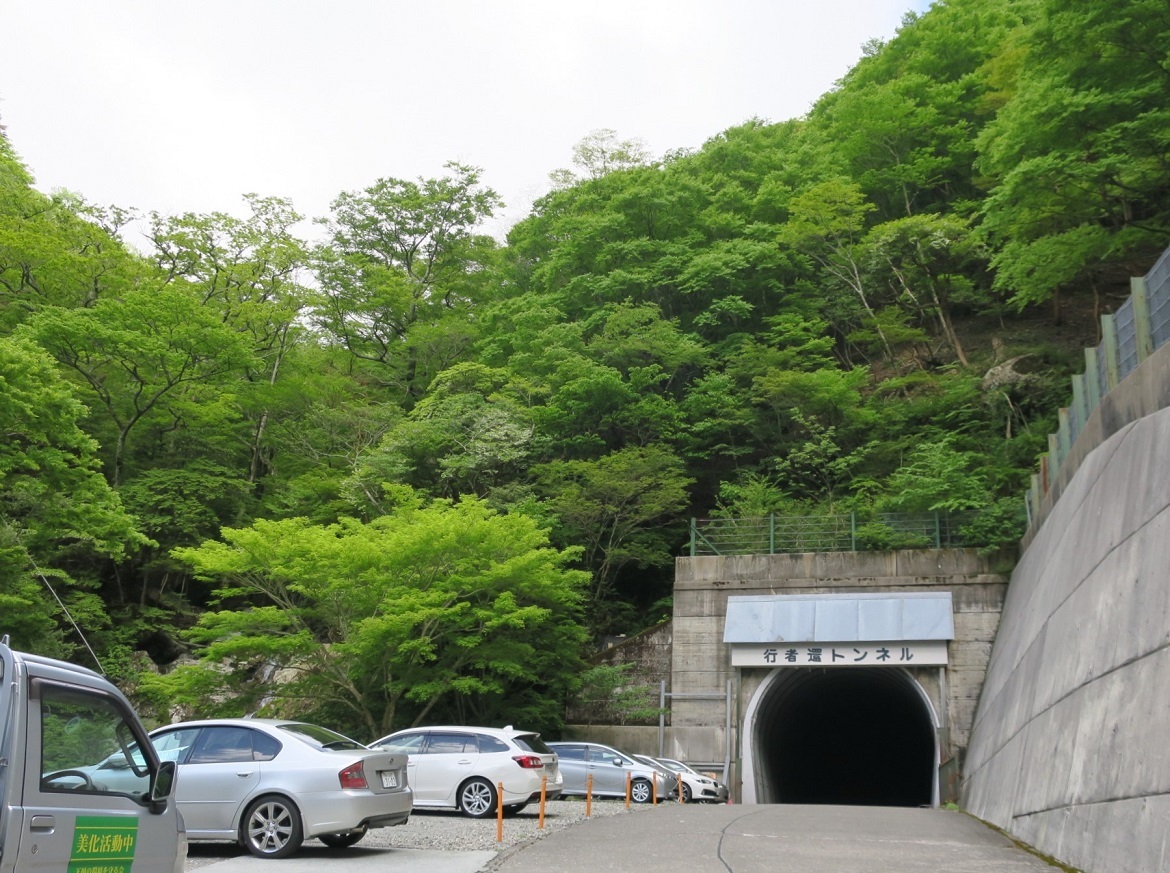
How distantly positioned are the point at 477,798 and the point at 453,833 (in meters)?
2.40

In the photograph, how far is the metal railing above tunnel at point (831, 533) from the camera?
87.4 feet

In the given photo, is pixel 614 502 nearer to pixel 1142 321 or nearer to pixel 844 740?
pixel 844 740

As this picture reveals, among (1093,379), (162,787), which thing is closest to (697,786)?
(1093,379)

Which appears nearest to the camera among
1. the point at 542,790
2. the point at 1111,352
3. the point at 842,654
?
the point at 1111,352

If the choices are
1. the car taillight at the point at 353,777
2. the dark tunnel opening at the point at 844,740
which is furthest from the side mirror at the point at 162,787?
the dark tunnel opening at the point at 844,740

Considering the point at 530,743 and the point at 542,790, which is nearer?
the point at 542,790

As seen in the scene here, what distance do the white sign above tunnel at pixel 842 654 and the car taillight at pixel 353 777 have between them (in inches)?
670

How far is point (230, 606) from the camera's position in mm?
36906

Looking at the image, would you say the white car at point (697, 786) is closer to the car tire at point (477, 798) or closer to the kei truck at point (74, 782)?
the car tire at point (477, 798)

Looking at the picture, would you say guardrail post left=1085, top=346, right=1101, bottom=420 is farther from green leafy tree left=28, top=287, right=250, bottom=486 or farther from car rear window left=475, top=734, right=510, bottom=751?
green leafy tree left=28, top=287, right=250, bottom=486

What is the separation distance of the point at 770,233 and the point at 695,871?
3460cm

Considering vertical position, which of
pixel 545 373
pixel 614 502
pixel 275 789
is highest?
pixel 545 373

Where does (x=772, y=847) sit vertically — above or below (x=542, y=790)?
below

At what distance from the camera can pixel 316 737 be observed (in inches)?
423
